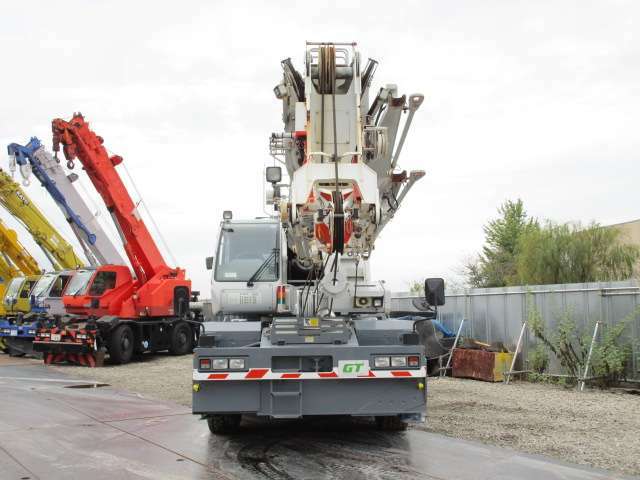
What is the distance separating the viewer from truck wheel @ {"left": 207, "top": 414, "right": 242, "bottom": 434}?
8180mm

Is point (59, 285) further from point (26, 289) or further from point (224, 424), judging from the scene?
point (224, 424)

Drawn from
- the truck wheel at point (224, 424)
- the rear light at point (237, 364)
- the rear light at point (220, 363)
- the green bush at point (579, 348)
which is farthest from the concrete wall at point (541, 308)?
the rear light at point (220, 363)

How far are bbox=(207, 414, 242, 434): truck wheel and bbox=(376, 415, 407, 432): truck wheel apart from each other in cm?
184

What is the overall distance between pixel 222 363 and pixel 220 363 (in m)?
0.02

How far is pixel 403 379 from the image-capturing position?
712cm

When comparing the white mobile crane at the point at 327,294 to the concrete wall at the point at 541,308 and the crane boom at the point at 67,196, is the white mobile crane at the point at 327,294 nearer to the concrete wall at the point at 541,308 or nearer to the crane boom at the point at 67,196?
the concrete wall at the point at 541,308

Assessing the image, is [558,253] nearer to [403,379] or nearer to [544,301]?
[544,301]

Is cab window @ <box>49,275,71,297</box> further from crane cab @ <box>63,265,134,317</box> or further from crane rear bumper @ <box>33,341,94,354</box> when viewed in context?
crane rear bumper @ <box>33,341,94,354</box>

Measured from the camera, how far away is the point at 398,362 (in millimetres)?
7074

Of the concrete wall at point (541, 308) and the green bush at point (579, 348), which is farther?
the concrete wall at point (541, 308)

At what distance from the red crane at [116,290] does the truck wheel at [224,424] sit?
11.1 metres

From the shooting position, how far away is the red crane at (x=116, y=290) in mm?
18797

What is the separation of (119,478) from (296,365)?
6.72 feet

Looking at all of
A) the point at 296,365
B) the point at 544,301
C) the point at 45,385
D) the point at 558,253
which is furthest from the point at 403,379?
the point at 558,253
